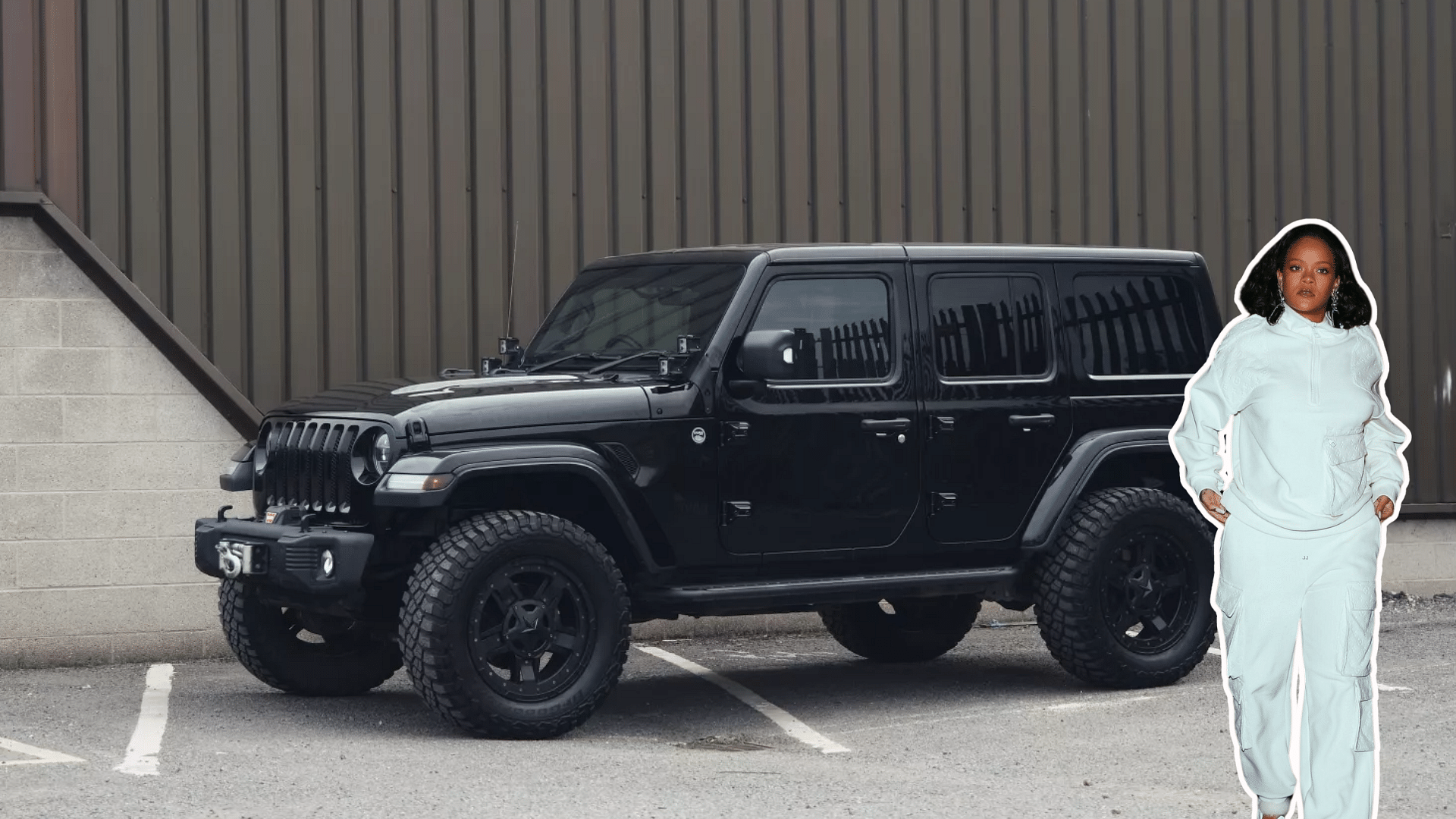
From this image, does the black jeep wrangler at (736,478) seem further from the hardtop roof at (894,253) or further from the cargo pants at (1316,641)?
the cargo pants at (1316,641)

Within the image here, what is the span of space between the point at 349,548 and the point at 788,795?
211 centimetres

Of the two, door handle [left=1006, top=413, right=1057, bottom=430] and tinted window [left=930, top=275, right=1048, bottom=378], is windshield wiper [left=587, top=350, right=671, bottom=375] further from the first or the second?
door handle [left=1006, top=413, right=1057, bottom=430]

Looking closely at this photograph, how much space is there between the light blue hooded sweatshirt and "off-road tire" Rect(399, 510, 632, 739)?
328 cm

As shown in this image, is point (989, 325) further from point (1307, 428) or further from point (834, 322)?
point (1307, 428)

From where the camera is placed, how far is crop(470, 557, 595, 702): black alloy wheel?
25.4ft

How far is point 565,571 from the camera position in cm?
789

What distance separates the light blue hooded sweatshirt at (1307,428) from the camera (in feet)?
16.8

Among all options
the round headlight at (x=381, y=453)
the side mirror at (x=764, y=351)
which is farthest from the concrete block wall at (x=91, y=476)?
the side mirror at (x=764, y=351)

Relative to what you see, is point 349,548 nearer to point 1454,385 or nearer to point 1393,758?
point 1393,758

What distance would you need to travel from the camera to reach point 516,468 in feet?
25.6

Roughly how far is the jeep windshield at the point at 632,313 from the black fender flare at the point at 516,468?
78 centimetres

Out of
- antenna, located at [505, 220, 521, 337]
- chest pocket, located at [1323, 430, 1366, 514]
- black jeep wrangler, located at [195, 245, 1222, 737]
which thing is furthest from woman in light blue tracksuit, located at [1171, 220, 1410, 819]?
antenna, located at [505, 220, 521, 337]

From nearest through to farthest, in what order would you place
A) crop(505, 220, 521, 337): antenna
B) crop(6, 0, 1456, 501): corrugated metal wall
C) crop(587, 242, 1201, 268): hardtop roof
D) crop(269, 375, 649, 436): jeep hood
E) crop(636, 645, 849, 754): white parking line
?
crop(269, 375, 649, 436): jeep hood
crop(636, 645, 849, 754): white parking line
crop(587, 242, 1201, 268): hardtop roof
crop(6, 0, 1456, 501): corrugated metal wall
crop(505, 220, 521, 337): antenna

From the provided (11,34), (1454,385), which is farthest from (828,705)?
(1454,385)
